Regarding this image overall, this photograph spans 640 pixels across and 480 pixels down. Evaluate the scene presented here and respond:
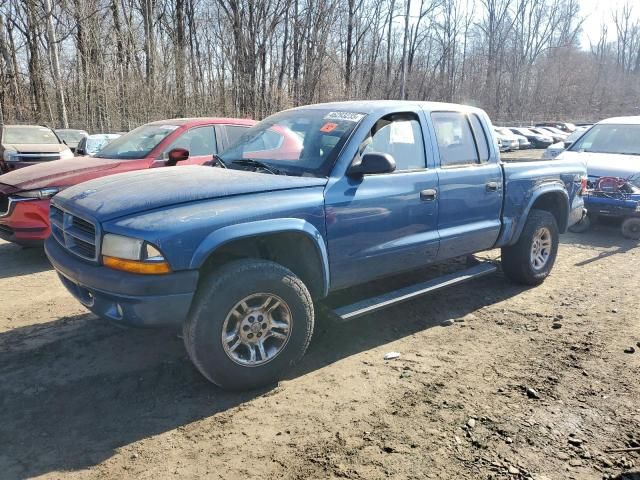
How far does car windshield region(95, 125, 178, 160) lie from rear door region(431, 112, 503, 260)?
13.1 feet

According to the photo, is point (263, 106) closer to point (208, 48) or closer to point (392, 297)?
point (208, 48)

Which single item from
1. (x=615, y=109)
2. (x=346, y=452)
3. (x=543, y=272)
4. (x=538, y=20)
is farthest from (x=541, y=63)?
(x=346, y=452)

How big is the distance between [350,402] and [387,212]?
4.94ft

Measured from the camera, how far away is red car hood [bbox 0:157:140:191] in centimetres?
620

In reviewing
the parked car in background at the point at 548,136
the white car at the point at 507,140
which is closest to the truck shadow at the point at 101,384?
the white car at the point at 507,140

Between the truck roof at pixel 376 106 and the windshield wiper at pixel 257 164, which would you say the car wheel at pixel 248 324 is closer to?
the windshield wiper at pixel 257 164

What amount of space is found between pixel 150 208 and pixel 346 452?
1863 mm

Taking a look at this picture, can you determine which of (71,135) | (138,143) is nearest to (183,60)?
(71,135)

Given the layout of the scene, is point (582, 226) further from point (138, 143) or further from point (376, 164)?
point (138, 143)

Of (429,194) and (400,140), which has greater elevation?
(400,140)

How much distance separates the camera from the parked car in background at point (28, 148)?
11047 mm

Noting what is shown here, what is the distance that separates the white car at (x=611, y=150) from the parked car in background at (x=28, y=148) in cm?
1025

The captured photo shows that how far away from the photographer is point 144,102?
22844mm

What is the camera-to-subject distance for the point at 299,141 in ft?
13.9
